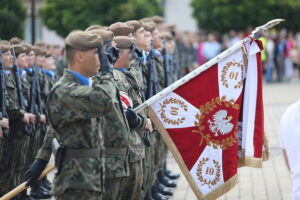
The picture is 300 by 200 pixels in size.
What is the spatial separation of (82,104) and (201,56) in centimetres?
2698

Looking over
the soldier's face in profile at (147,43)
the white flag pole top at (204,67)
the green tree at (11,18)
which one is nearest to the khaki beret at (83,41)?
the white flag pole top at (204,67)

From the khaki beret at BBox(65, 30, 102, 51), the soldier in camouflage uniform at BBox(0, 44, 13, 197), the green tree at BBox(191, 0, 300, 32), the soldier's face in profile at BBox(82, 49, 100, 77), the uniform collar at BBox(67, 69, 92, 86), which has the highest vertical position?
the khaki beret at BBox(65, 30, 102, 51)

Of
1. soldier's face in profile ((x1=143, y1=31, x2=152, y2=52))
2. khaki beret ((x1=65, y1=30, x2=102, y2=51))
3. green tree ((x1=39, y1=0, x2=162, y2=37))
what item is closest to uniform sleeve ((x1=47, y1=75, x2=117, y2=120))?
khaki beret ((x1=65, y1=30, x2=102, y2=51))

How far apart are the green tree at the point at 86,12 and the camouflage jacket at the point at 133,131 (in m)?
18.2

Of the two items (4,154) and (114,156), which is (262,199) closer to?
(4,154)

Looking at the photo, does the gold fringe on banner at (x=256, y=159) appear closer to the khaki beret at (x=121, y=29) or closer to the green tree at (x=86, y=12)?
the khaki beret at (x=121, y=29)

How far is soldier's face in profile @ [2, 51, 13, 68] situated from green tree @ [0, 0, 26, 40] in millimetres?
13138

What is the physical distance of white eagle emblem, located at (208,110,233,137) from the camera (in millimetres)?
8352

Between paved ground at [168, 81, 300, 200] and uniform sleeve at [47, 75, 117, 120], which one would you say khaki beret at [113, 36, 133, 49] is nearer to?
uniform sleeve at [47, 75, 117, 120]

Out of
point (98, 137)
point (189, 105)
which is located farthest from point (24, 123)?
point (98, 137)

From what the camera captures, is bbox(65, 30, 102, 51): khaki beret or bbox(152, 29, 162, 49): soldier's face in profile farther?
bbox(152, 29, 162, 49): soldier's face in profile

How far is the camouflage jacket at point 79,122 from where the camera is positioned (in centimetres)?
621

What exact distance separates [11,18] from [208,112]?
1604cm

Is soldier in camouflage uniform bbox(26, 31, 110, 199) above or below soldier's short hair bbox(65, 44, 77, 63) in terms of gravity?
below
